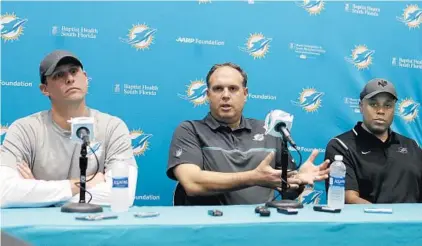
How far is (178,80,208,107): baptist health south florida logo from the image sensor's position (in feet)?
11.5

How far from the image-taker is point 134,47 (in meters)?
3.40

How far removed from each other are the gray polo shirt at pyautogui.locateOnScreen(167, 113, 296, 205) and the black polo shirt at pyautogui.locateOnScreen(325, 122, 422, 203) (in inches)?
17.1

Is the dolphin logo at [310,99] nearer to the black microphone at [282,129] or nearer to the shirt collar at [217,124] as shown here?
the shirt collar at [217,124]

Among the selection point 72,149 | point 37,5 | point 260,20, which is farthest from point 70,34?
point 260,20

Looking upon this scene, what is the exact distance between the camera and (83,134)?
2145 millimetres

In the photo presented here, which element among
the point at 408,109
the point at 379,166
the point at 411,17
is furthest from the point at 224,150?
the point at 411,17

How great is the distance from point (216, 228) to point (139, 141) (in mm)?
1699

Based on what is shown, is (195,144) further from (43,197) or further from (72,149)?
(43,197)

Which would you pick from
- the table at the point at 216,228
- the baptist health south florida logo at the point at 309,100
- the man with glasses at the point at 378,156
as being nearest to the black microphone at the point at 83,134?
the table at the point at 216,228

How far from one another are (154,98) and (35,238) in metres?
1.83

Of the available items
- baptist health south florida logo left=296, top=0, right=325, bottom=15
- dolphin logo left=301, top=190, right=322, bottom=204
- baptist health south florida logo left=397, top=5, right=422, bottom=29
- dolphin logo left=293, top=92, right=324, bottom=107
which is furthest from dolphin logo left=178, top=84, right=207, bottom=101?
baptist health south florida logo left=397, top=5, right=422, bottom=29

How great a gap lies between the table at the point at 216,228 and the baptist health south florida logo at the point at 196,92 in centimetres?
145

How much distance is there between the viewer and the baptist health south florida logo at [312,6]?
3768 millimetres

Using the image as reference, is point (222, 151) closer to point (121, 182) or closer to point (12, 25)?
point (121, 182)
